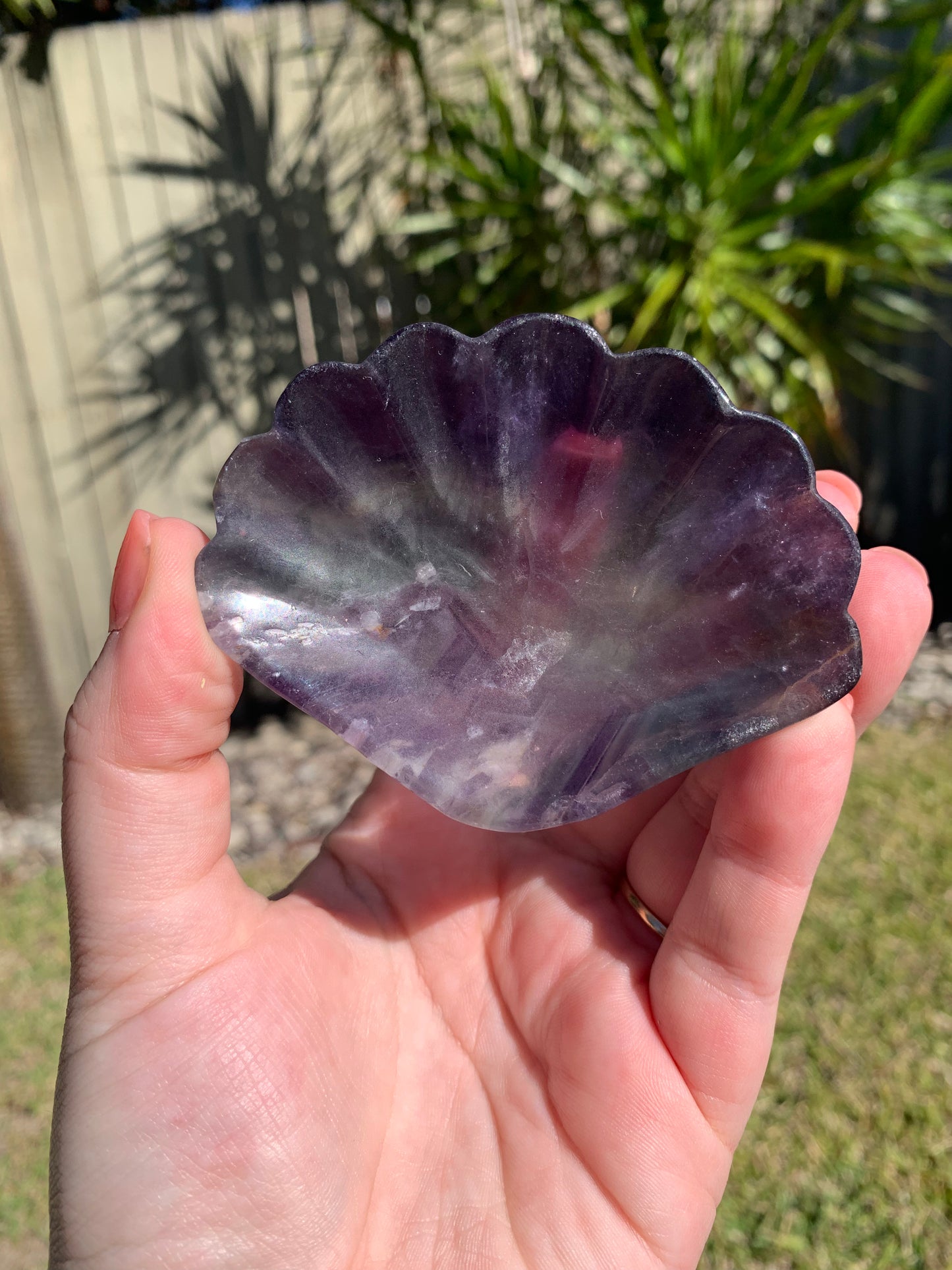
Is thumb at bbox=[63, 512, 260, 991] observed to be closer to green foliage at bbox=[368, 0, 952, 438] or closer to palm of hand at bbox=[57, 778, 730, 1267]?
palm of hand at bbox=[57, 778, 730, 1267]

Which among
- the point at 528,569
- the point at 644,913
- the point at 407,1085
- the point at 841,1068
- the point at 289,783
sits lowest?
the point at 289,783

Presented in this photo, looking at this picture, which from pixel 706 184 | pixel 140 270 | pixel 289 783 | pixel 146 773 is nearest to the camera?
pixel 146 773

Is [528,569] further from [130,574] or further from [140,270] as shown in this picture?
[140,270]

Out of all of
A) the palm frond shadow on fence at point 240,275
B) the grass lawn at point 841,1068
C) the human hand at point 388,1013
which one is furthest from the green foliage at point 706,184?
the human hand at point 388,1013

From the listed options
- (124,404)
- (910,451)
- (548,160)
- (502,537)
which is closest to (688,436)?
(502,537)

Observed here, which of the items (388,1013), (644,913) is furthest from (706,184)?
(388,1013)

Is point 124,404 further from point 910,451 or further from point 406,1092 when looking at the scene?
point 910,451
